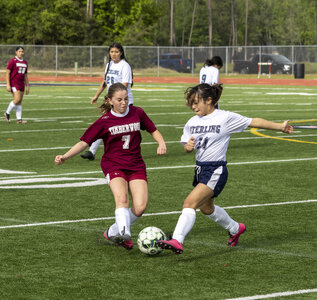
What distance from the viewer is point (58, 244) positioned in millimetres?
7547

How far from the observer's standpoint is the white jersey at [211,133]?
7129 millimetres

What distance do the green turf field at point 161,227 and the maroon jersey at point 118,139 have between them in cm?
80

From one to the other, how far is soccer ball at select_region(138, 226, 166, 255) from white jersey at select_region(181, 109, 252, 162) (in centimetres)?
80

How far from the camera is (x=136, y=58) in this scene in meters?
58.0

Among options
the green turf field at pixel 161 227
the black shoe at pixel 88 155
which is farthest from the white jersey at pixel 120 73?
the green turf field at pixel 161 227

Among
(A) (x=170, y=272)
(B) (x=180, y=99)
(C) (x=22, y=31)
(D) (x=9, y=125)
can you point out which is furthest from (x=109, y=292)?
(C) (x=22, y=31)

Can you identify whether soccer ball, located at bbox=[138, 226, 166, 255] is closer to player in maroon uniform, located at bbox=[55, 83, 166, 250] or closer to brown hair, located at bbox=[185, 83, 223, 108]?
player in maroon uniform, located at bbox=[55, 83, 166, 250]

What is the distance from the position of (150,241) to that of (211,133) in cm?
112

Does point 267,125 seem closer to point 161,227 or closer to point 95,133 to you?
point 95,133

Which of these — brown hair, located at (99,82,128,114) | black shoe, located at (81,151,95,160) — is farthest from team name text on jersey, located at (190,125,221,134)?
black shoe, located at (81,151,95,160)

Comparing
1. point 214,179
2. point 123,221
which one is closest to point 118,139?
point 123,221

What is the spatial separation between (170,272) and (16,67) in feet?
51.6

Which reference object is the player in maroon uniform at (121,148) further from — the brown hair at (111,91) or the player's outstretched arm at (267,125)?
the player's outstretched arm at (267,125)

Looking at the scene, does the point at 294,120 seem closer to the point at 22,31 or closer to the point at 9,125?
the point at 9,125
